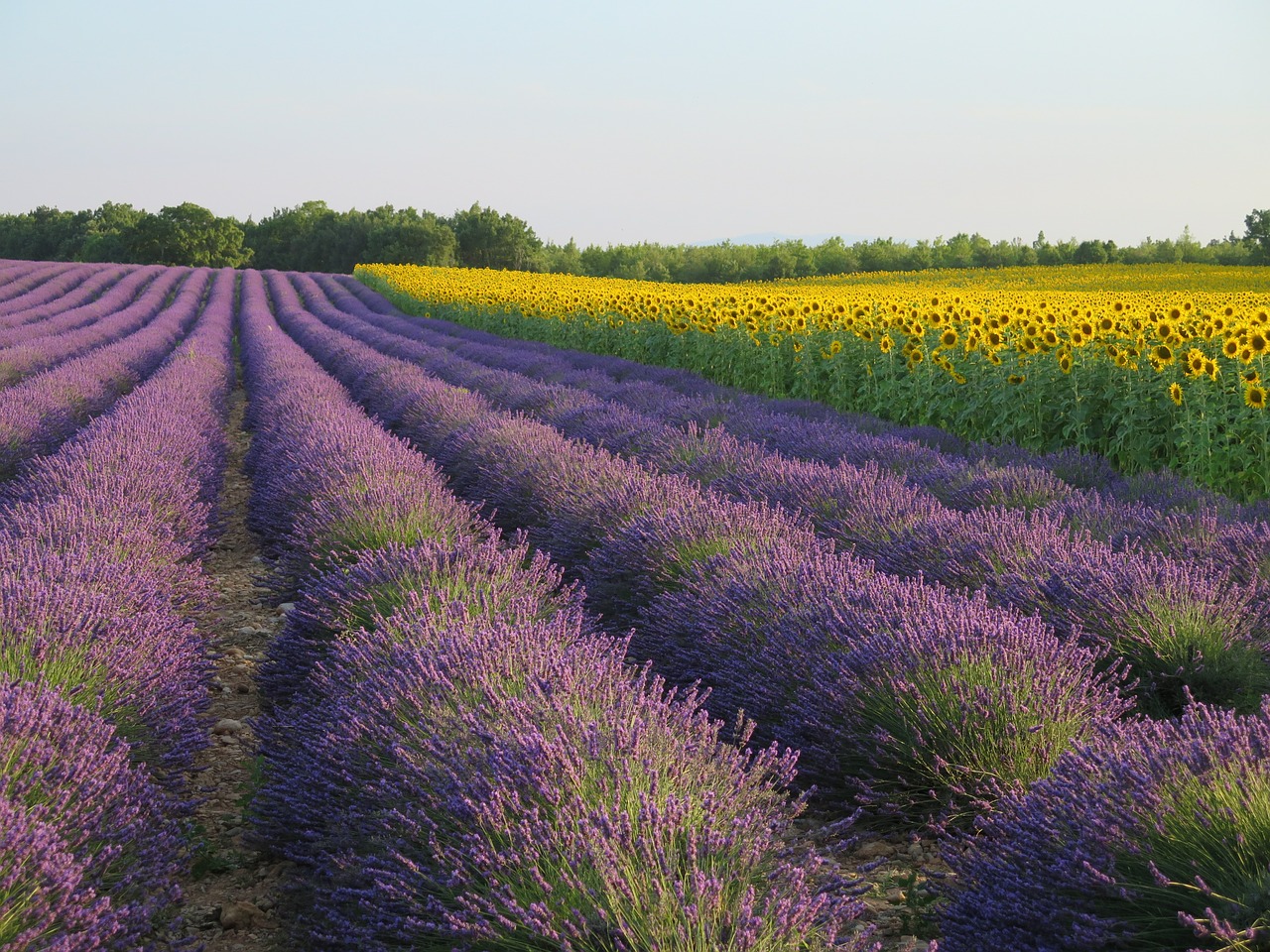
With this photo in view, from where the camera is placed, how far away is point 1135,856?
5.30 feet

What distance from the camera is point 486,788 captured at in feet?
5.95

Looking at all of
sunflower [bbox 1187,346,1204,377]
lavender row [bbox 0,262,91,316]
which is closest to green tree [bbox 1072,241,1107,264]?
lavender row [bbox 0,262,91,316]

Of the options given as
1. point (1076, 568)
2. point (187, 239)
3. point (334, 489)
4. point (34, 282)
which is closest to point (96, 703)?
point (334, 489)

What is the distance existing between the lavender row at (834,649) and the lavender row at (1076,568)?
0.45ft

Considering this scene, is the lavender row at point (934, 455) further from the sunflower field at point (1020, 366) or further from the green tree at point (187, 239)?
the green tree at point (187, 239)

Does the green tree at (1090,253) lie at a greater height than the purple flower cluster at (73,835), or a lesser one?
greater

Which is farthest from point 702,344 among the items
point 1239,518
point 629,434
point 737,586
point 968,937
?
point 968,937

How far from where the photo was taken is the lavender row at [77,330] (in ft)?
36.6

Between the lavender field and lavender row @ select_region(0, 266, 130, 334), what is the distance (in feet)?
46.4

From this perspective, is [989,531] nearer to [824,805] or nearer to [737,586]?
[737,586]

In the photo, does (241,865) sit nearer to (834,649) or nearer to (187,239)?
(834,649)

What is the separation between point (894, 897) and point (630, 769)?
764mm

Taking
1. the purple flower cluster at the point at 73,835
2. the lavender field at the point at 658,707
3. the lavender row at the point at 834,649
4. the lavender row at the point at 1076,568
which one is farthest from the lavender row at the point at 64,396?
the purple flower cluster at the point at 73,835

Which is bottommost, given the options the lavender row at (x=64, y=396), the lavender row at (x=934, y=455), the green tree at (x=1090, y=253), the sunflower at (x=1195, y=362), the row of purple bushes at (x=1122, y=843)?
the lavender row at (x=64, y=396)
